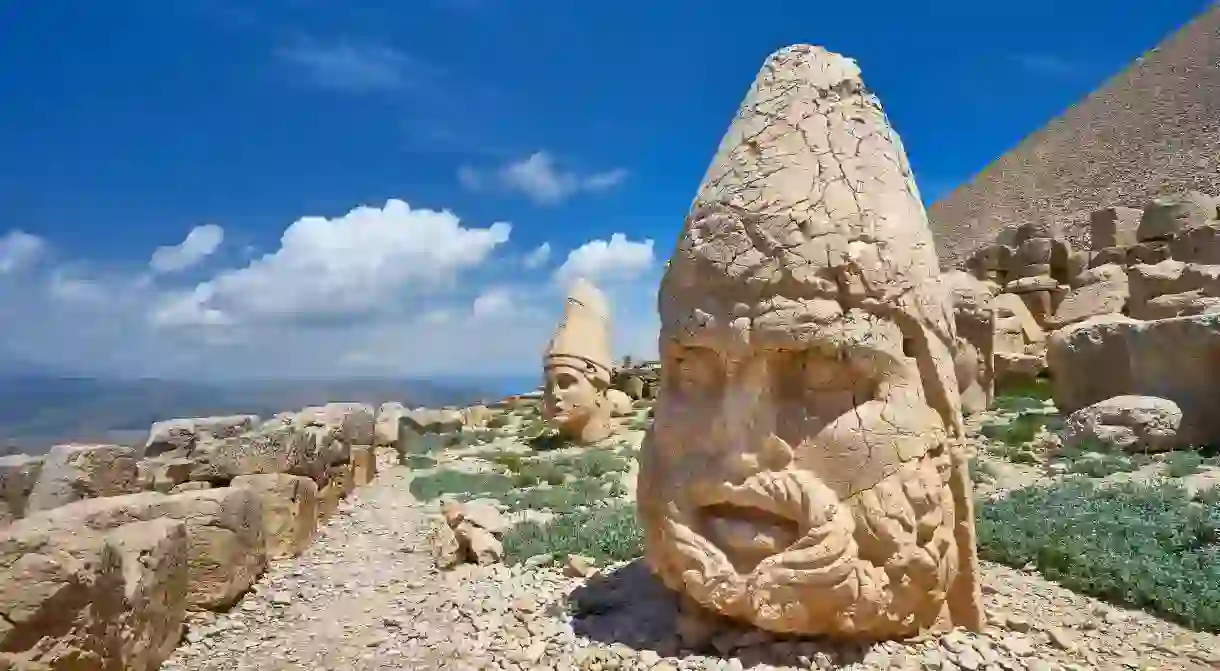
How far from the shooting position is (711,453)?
10.1 feet

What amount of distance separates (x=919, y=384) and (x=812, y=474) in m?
0.54

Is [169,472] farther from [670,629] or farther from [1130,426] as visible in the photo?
[1130,426]

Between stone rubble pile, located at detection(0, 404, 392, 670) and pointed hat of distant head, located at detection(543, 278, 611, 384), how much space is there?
10.1 ft

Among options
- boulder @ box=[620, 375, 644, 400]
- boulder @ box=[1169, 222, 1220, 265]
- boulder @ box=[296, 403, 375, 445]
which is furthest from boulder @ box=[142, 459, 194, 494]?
boulder @ box=[1169, 222, 1220, 265]

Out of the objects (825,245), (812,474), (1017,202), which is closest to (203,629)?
(812,474)

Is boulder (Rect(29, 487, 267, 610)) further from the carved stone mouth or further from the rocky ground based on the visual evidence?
the carved stone mouth

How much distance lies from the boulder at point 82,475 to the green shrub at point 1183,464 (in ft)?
24.9

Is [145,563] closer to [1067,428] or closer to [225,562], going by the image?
[225,562]

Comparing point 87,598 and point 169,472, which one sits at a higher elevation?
point 169,472

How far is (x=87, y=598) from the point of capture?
299cm

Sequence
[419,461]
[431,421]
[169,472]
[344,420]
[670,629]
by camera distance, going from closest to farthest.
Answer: [670,629] → [169,472] → [344,420] → [419,461] → [431,421]

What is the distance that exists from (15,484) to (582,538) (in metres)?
3.81

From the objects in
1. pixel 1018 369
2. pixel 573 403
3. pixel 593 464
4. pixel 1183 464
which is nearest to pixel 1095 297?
pixel 1018 369

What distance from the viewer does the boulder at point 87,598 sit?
2.75 meters
